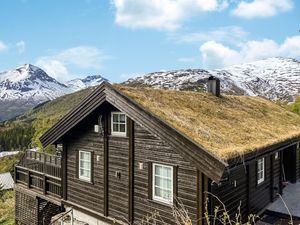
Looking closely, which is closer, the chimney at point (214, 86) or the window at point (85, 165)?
the window at point (85, 165)

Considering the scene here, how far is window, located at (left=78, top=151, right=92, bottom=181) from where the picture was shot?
1469 cm

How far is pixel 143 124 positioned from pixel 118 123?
2.11 metres

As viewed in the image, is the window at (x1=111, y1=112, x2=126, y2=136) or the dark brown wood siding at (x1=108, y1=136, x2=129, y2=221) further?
the window at (x1=111, y1=112, x2=126, y2=136)

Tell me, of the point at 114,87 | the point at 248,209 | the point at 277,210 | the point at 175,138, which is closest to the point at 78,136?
the point at 114,87

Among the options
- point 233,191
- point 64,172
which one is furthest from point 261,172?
point 64,172

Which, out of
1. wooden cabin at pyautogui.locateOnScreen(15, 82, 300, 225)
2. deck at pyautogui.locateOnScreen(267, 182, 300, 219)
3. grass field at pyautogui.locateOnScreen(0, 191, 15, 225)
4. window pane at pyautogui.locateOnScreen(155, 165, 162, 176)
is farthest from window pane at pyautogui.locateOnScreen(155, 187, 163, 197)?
grass field at pyautogui.locateOnScreen(0, 191, 15, 225)

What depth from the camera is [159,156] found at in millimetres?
11484

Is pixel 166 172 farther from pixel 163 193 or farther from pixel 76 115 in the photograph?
pixel 76 115

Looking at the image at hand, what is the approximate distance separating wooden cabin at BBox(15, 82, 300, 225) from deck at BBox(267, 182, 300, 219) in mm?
430

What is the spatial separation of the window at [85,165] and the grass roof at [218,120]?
3758mm

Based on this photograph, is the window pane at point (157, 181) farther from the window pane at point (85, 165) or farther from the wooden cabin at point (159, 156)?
the window pane at point (85, 165)

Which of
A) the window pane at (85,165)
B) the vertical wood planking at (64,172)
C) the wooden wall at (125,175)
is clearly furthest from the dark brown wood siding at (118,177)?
the vertical wood planking at (64,172)

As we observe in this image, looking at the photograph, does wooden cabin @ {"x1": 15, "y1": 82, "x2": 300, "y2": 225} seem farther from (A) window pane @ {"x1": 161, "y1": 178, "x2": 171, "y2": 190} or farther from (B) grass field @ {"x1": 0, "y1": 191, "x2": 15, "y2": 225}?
(B) grass field @ {"x1": 0, "y1": 191, "x2": 15, "y2": 225}

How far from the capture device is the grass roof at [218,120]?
1061 cm
